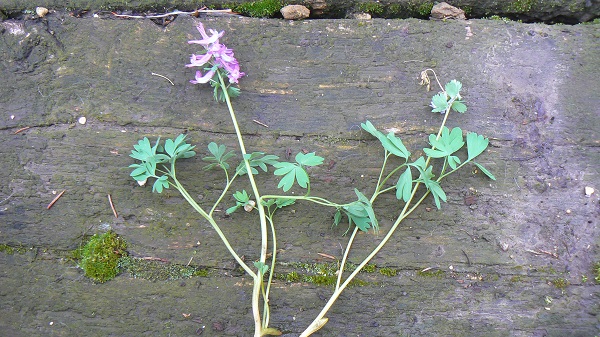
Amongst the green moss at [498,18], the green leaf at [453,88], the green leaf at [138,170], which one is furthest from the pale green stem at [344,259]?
the green moss at [498,18]

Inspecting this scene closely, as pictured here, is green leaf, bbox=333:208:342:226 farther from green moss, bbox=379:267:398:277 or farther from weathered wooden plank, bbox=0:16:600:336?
green moss, bbox=379:267:398:277

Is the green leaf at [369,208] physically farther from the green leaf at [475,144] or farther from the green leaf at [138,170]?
the green leaf at [138,170]

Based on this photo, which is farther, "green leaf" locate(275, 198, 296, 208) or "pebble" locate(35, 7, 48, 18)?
"pebble" locate(35, 7, 48, 18)

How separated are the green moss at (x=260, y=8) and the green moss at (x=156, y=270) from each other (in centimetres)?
166

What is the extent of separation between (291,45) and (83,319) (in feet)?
6.70

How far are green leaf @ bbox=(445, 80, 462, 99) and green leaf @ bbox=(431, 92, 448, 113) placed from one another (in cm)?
4

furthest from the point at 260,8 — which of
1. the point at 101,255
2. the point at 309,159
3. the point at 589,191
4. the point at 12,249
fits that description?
the point at 589,191

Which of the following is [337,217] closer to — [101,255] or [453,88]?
[453,88]

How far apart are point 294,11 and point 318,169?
1.06 m

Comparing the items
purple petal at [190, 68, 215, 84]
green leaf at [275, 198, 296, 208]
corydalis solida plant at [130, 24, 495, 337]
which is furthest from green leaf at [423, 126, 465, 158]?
purple petal at [190, 68, 215, 84]

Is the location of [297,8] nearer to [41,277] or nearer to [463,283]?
[463,283]

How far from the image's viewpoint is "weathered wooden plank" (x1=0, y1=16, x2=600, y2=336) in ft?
8.91

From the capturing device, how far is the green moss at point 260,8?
10.1 feet

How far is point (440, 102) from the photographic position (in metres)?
2.78
